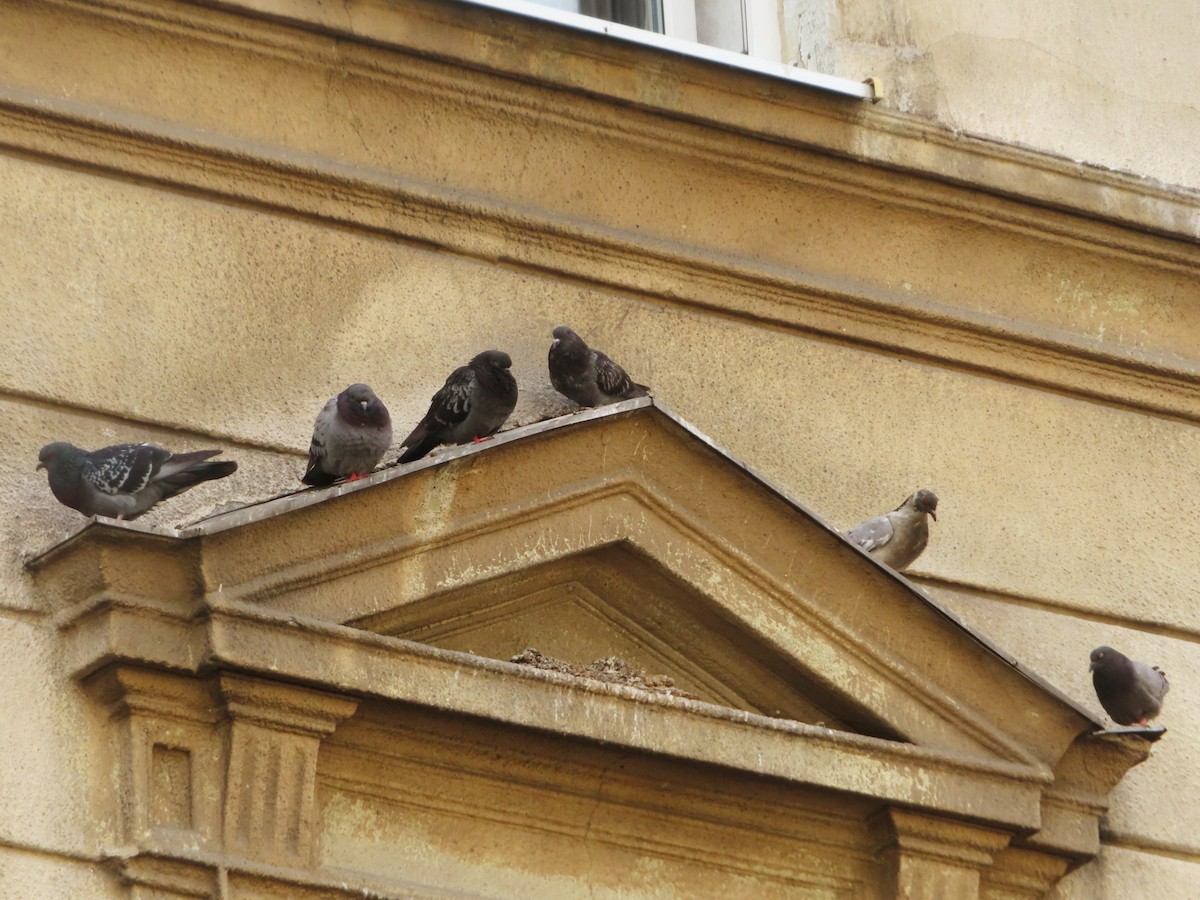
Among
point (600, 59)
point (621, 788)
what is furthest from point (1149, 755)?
point (600, 59)

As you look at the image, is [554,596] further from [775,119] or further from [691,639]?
[775,119]

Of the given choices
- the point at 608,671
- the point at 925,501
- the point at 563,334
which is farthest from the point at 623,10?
the point at 608,671

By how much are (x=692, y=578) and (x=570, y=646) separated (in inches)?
15.1

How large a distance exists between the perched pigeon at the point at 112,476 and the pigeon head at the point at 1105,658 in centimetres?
254

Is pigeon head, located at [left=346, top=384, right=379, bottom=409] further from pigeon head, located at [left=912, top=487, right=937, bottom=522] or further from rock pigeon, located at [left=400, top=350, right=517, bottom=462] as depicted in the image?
pigeon head, located at [left=912, top=487, right=937, bottom=522]

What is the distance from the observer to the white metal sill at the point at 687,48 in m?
6.93

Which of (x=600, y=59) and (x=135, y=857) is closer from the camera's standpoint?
(x=135, y=857)

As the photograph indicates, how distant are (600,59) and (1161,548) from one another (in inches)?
86.6

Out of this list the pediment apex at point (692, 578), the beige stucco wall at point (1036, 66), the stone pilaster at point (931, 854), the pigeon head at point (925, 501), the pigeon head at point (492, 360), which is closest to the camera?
the pediment apex at point (692, 578)

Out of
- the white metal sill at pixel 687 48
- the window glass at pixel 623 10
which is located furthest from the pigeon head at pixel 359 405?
the window glass at pixel 623 10

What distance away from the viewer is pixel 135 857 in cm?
560

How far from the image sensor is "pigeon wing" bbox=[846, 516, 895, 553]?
6625 millimetres

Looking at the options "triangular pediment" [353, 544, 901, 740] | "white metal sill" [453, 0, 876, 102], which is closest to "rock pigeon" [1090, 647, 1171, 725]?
"triangular pediment" [353, 544, 901, 740]

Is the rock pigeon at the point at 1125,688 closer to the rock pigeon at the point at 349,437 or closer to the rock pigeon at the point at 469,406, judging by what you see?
the rock pigeon at the point at 469,406
